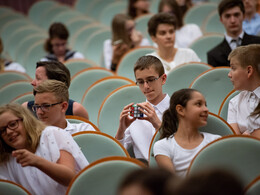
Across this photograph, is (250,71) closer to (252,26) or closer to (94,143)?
(94,143)

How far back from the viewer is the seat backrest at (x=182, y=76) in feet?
12.0

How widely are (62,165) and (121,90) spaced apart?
49.5 inches

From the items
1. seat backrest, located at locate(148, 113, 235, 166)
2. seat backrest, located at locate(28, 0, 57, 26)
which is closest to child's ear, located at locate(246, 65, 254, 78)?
seat backrest, located at locate(148, 113, 235, 166)

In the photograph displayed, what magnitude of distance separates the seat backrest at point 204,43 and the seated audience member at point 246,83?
6.86ft

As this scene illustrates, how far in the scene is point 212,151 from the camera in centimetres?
212

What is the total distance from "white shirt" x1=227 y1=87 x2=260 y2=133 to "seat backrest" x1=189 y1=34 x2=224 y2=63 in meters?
2.11

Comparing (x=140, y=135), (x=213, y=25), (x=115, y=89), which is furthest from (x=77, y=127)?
(x=213, y=25)

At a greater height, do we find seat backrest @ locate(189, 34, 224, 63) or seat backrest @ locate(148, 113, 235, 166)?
seat backrest @ locate(189, 34, 224, 63)

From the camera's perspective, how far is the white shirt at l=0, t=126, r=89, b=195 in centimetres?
223

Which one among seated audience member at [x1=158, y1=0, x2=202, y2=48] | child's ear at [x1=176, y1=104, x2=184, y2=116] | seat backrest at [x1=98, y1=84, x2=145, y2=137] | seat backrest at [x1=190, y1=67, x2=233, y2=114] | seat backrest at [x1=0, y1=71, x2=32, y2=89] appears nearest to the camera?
child's ear at [x1=176, y1=104, x2=184, y2=116]

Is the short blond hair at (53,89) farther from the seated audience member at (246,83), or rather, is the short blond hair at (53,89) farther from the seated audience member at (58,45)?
the seated audience member at (58,45)

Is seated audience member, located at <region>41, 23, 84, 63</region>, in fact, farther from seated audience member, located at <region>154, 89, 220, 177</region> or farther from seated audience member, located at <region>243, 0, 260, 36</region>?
seated audience member, located at <region>154, 89, 220, 177</region>

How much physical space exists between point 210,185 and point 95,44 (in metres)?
5.12

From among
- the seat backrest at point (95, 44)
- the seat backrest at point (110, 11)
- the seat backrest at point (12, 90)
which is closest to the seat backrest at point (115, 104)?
the seat backrest at point (12, 90)
